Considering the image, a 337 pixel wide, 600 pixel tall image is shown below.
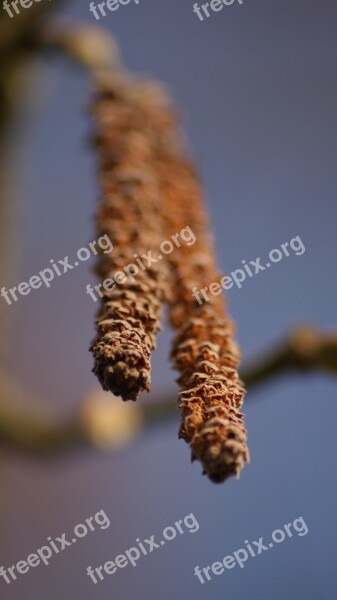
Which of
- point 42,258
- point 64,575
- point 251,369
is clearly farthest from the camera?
point 42,258

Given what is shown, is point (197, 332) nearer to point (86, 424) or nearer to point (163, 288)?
point (163, 288)

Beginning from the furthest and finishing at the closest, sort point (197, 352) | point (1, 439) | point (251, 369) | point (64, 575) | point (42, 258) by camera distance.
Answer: point (42, 258), point (64, 575), point (1, 439), point (251, 369), point (197, 352)

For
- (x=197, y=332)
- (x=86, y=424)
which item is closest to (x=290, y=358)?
(x=197, y=332)

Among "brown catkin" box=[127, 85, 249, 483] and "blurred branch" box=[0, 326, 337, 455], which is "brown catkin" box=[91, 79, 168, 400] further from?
"blurred branch" box=[0, 326, 337, 455]

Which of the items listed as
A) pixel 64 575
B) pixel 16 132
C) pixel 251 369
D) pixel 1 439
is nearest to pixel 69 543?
pixel 64 575

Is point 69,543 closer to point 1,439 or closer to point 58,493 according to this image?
point 58,493

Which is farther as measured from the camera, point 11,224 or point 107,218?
point 11,224

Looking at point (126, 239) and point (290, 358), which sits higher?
point (126, 239)

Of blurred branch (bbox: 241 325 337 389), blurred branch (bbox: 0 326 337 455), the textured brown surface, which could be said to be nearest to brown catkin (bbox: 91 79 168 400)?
the textured brown surface
